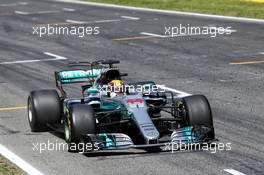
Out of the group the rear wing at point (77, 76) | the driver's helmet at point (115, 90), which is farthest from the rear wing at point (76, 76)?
the driver's helmet at point (115, 90)

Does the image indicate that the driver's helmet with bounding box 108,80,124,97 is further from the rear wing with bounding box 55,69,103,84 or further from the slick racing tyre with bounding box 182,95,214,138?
the rear wing with bounding box 55,69,103,84

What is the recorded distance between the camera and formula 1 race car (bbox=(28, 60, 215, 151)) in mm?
12008

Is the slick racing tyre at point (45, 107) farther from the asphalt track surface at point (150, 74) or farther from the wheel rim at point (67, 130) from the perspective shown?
the wheel rim at point (67, 130)

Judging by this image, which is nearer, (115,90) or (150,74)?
(115,90)

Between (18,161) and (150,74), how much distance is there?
377 inches

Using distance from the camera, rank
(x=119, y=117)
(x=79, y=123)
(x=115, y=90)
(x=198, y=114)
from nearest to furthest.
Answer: (x=79, y=123) < (x=198, y=114) < (x=119, y=117) < (x=115, y=90)

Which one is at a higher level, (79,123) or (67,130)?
(79,123)

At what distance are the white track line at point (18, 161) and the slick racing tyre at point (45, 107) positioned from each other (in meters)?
0.82

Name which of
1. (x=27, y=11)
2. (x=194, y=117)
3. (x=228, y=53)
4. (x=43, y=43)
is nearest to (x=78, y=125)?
(x=194, y=117)

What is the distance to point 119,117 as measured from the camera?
12820mm

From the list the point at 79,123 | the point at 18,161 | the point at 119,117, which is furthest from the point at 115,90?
the point at 18,161

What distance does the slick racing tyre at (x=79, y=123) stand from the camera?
1204 cm

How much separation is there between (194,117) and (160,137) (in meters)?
0.61

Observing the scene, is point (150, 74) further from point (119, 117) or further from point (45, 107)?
point (119, 117)
